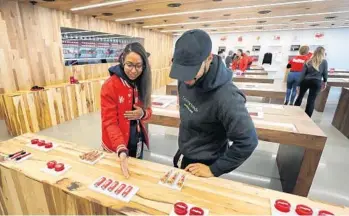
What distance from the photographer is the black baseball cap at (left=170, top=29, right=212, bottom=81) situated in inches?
29.2

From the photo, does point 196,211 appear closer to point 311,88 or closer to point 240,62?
point 311,88

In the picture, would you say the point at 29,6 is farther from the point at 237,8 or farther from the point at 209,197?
the point at 209,197

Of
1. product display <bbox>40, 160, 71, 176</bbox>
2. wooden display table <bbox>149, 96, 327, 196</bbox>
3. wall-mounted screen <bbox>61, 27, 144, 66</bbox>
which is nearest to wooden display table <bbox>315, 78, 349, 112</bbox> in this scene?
wooden display table <bbox>149, 96, 327, 196</bbox>

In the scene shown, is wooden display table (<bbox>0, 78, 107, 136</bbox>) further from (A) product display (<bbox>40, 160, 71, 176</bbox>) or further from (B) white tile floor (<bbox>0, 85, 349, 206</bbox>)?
(A) product display (<bbox>40, 160, 71, 176</bbox>)

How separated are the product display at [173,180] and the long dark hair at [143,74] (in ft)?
1.88

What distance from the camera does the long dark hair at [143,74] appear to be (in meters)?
1.12

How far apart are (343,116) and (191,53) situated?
4.02m

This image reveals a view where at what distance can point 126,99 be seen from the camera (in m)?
1.22

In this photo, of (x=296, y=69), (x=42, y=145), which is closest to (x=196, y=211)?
(x=42, y=145)

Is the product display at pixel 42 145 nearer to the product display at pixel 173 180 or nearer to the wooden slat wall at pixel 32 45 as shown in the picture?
the product display at pixel 173 180

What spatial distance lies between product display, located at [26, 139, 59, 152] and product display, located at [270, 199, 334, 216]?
124 cm

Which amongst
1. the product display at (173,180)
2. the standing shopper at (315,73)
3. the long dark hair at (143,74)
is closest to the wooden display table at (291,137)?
the long dark hair at (143,74)

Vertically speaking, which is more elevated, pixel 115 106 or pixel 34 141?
pixel 115 106

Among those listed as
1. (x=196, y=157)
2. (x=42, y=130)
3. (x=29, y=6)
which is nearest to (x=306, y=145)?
(x=196, y=157)
